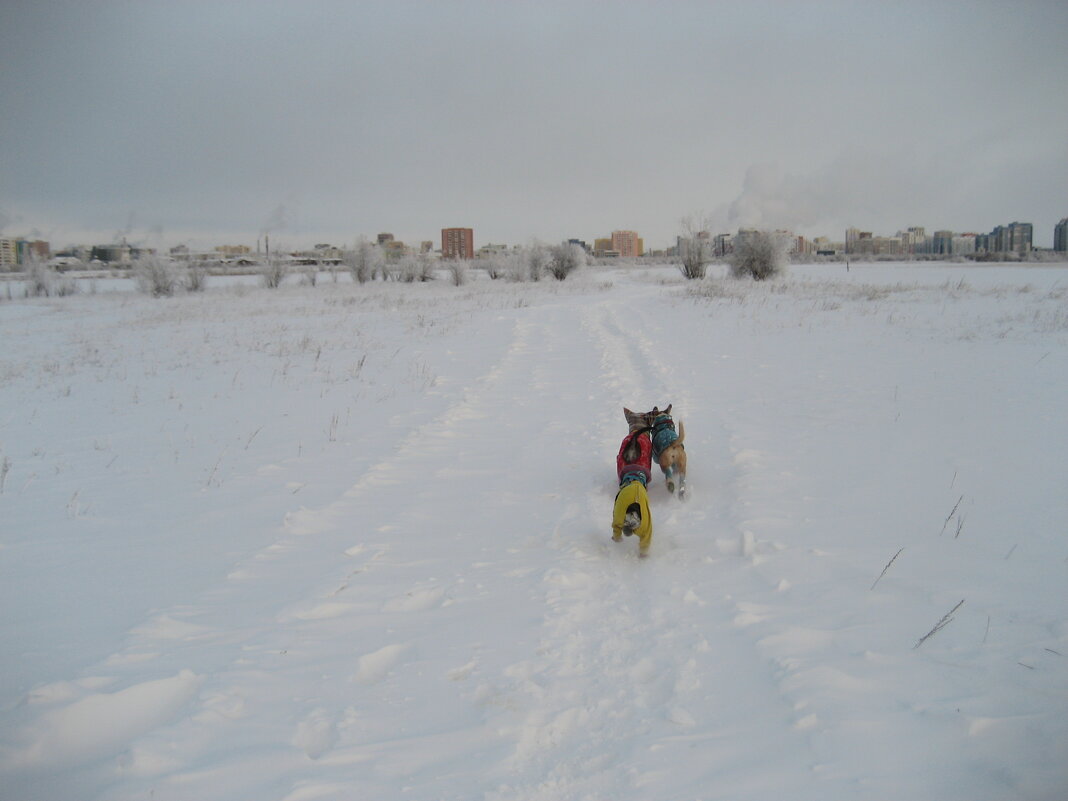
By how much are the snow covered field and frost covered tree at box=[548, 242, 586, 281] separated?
35.1 metres

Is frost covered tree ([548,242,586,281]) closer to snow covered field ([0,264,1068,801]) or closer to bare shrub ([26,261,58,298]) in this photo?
bare shrub ([26,261,58,298])

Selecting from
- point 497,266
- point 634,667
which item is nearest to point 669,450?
point 634,667

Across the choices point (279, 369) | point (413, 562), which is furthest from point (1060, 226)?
point (279, 369)

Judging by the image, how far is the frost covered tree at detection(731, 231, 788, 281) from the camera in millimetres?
32812

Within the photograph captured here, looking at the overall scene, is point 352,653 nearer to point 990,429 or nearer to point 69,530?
point 69,530

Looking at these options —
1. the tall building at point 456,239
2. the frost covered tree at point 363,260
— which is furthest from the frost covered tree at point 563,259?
the tall building at point 456,239

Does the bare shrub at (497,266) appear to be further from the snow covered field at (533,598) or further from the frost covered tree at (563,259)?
the snow covered field at (533,598)

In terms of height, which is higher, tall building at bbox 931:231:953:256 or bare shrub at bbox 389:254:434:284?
tall building at bbox 931:231:953:256

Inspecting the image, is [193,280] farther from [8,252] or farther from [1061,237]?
[1061,237]

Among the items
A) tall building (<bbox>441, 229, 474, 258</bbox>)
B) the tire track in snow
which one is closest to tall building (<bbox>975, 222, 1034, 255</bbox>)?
the tire track in snow

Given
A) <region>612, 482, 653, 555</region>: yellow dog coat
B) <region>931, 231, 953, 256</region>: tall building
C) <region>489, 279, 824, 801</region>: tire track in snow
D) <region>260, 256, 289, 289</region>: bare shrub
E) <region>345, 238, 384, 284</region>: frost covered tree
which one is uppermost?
<region>931, 231, 953, 256</region>: tall building

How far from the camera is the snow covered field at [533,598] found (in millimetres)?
2275

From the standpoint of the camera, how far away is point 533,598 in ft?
11.9

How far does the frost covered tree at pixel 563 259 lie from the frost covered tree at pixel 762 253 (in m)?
13.0
